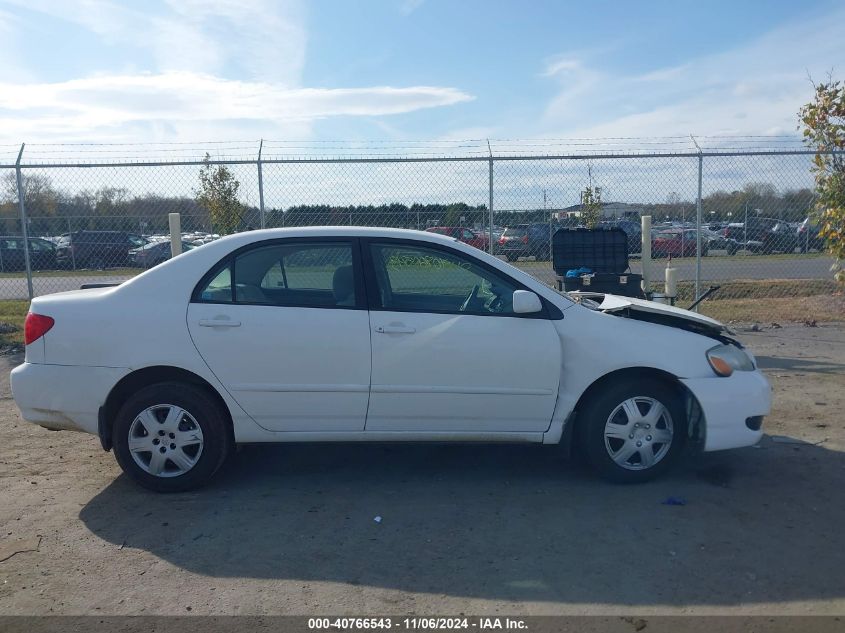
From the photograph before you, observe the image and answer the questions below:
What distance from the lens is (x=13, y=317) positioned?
40.5 feet

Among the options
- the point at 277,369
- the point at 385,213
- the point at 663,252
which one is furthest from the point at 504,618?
the point at 663,252

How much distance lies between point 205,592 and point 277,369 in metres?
1.52

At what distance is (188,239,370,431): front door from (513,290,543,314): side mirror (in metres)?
0.93

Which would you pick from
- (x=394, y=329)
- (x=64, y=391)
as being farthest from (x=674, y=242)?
(x=64, y=391)

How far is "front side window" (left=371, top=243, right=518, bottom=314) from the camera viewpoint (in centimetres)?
500

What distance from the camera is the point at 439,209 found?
977 cm

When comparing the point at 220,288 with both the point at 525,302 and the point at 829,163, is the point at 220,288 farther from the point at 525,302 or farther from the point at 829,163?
the point at 829,163

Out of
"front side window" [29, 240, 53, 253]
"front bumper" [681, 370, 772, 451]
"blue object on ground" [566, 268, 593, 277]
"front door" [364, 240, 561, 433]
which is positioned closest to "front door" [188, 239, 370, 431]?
"front door" [364, 240, 561, 433]

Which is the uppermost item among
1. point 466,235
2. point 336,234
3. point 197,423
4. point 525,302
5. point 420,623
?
point 466,235

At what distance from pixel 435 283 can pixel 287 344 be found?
3.50 feet

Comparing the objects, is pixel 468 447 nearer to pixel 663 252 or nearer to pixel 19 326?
pixel 19 326

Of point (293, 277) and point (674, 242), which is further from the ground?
point (674, 242)

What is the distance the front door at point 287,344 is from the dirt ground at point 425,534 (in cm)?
57

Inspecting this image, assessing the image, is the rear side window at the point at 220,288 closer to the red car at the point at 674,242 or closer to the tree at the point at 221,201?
the tree at the point at 221,201
